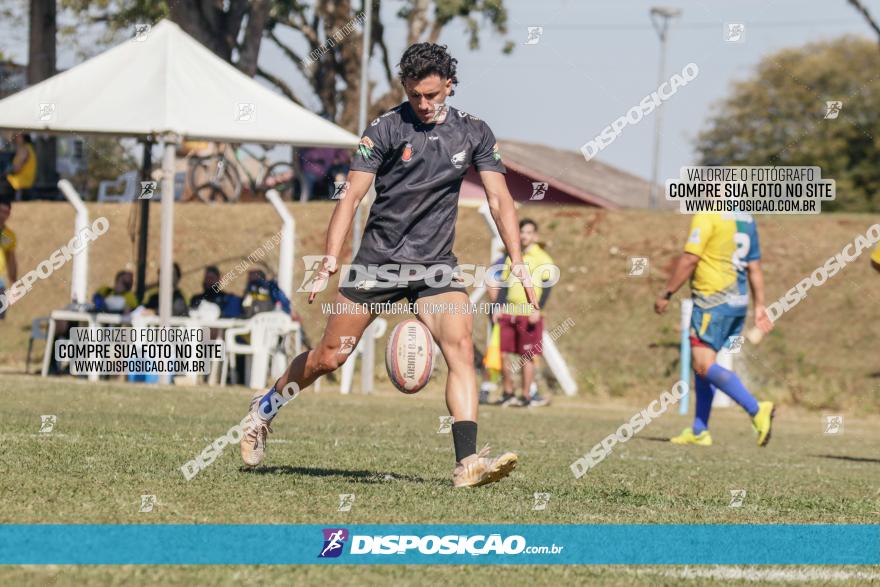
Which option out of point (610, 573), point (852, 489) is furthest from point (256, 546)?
point (852, 489)

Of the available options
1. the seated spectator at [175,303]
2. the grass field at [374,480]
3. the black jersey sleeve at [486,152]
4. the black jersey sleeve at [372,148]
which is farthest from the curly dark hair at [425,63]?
the seated spectator at [175,303]

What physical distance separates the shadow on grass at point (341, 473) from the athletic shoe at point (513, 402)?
33.0ft

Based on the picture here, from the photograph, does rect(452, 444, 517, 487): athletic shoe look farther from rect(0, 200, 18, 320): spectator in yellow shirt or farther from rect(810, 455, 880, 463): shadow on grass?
rect(0, 200, 18, 320): spectator in yellow shirt

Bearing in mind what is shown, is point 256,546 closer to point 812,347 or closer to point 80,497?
point 80,497

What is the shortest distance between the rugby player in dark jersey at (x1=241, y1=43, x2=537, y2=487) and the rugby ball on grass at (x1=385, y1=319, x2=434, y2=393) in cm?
9

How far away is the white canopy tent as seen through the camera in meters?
17.4

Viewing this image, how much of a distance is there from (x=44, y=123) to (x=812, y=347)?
1172 cm

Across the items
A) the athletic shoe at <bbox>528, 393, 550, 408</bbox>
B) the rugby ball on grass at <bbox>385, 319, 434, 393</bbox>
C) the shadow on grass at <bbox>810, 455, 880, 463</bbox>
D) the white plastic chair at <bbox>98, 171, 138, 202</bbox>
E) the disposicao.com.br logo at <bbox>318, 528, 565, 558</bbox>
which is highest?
the white plastic chair at <bbox>98, 171, 138, 202</bbox>

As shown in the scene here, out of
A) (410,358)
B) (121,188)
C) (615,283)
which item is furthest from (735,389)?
(121,188)

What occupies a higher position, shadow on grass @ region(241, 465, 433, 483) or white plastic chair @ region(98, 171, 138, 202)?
white plastic chair @ region(98, 171, 138, 202)

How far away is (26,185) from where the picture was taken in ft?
76.2

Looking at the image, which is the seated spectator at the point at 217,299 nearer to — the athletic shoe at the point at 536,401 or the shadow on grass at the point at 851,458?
the athletic shoe at the point at 536,401

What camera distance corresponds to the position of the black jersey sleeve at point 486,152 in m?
7.49

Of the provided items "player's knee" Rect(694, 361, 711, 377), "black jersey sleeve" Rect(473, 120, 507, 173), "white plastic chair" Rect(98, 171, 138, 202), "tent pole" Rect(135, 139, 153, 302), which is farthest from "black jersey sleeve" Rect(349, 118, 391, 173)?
"white plastic chair" Rect(98, 171, 138, 202)
